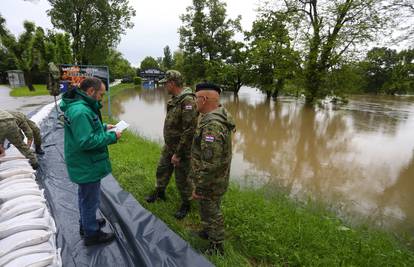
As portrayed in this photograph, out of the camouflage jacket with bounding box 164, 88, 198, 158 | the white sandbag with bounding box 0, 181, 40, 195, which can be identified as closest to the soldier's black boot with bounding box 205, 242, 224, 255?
the camouflage jacket with bounding box 164, 88, 198, 158

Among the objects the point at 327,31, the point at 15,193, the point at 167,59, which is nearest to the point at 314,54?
the point at 327,31

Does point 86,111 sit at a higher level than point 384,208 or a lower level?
higher

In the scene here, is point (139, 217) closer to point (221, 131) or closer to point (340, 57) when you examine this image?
point (221, 131)

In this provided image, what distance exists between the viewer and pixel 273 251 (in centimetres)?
254

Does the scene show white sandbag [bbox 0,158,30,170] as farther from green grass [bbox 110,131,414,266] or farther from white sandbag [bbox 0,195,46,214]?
green grass [bbox 110,131,414,266]

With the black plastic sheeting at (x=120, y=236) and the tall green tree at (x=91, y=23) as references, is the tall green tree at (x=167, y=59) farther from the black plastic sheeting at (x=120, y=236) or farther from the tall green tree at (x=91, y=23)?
the black plastic sheeting at (x=120, y=236)

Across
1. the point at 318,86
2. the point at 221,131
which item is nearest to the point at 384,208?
the point at 221,131

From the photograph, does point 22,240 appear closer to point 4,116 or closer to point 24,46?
point 4,116

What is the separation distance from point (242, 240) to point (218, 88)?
5.44 feet

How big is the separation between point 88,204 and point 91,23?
2345cm

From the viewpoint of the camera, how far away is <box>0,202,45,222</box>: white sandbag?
2.22 meters

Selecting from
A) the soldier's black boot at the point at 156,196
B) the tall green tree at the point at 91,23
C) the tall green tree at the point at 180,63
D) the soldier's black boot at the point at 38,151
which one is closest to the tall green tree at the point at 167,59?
the tall green tree at the point at 180,63

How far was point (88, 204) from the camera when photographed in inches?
91.1

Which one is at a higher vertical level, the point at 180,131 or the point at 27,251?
the point at 180,131
